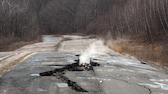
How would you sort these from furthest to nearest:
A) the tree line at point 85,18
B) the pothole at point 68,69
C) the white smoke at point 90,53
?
the tree line at point 85,18, the white smoke at point 90,53, the pothole at point 68,69

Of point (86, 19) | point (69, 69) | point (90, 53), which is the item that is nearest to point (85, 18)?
point (86, 19)

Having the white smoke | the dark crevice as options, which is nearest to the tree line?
the white smoke

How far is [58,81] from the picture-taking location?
29.6ft

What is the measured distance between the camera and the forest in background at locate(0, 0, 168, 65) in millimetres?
30203

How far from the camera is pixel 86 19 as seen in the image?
323 ft

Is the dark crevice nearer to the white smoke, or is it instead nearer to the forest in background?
the white smoke

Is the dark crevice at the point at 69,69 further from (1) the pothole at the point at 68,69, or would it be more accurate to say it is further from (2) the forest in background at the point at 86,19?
(2) the forest in background at the point at 86,19

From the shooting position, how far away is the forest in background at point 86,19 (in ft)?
99.1

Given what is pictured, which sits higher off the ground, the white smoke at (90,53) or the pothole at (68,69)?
the pothole at (68,69)

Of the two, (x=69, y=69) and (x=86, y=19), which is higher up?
(x=86, y=19)

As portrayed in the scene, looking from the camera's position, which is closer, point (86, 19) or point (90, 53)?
point (90, 53)

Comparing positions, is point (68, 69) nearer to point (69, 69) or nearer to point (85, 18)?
point (69, 69)


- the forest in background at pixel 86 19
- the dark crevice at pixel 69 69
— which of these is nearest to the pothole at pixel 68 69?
the dark crevice at pixel 69 69

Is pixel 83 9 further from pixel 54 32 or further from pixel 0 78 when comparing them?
pixel 0 78
